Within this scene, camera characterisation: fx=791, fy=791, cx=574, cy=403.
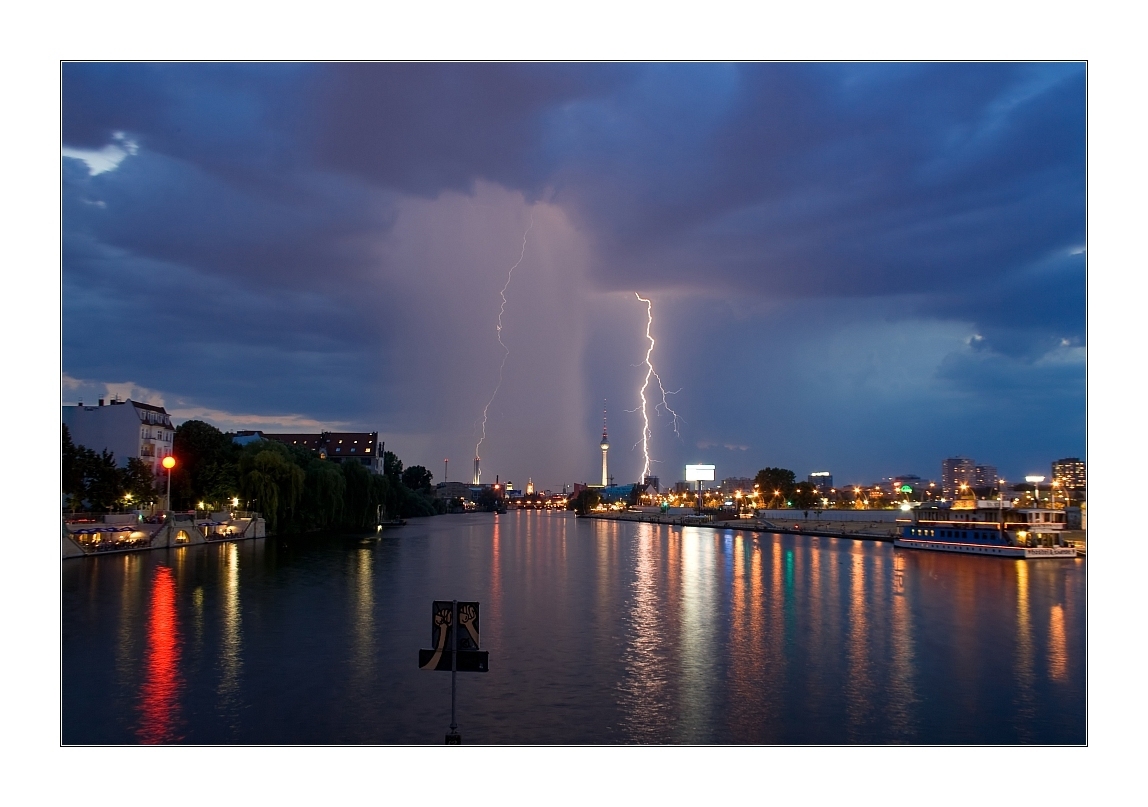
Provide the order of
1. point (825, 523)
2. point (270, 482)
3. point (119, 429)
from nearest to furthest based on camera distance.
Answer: point (119, 429) < point (270, 482) < point (825, 523)

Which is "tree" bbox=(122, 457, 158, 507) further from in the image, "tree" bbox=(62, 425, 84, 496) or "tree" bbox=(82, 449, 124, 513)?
"tree" bbox=(62, 425, 84, 496)

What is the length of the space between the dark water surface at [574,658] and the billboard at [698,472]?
137 m

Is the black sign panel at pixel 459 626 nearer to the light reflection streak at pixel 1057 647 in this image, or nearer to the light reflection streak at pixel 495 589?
the light reflection streak at pixel 495 589

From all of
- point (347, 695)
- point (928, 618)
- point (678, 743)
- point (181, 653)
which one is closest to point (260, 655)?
point (181, 653)

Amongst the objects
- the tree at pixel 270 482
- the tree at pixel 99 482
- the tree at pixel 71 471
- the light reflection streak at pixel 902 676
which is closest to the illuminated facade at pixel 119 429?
the tree at pixel 270 482

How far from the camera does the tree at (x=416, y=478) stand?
180m

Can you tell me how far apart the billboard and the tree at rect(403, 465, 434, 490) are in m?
62.9

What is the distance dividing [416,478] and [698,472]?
6697 cm

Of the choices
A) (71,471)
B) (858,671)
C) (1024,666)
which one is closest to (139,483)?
(71,471)

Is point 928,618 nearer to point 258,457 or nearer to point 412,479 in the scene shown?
point 258,457

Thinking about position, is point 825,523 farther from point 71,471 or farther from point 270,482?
point 71,471

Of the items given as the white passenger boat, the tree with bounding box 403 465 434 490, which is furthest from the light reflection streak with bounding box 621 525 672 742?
the tree with bounding box 403 465 434 490

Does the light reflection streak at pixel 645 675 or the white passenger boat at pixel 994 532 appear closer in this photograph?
the light reflection streak at pixel 645 675

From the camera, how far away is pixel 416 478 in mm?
182125
